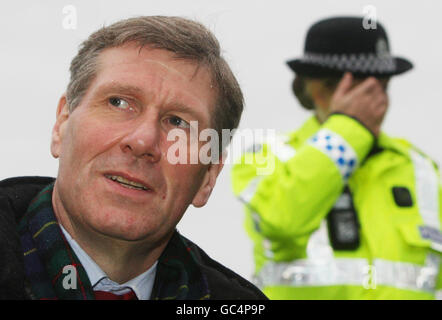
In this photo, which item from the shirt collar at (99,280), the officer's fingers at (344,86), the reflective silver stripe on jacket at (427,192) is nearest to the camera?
the shirt collar at (99,280)

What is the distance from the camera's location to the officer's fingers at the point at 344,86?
131 inches

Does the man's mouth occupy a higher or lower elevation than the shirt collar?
higher

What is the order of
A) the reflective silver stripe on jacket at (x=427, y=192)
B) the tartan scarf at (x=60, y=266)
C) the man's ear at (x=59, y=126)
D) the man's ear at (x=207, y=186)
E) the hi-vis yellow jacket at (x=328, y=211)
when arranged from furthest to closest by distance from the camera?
1. the reflective silver stripe on jacket at (x=427, y=192)
2. the hi-vis yellow jacket at (x=328, y=211)
3. the man's ear at (x=207, y=186)
4. the man's ear at (x=59, y=126)
5. the tartan scarf at (x=60, y=266)

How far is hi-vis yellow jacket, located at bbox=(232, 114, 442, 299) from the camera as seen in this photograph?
9.80 ft

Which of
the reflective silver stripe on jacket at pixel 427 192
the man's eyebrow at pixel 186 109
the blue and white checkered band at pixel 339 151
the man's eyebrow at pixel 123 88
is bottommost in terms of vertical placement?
the reflective silver stripe on jacket at pixel 427 192

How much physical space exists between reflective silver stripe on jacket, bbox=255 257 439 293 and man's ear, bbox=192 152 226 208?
0.76 m

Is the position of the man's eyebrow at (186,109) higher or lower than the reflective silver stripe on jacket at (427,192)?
higher

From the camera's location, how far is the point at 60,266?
2043 mm

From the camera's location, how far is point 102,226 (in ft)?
6.98

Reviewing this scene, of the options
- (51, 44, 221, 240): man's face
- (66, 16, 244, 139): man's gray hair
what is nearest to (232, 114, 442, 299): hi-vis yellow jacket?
(66, 16, 244, 139): man's gray hair

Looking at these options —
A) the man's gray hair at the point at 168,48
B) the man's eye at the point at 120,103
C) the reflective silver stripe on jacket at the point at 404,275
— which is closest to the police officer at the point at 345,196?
the reflective silver stripe on jacket at the point at 404,275

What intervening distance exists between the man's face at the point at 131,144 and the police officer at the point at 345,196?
0.74 metres

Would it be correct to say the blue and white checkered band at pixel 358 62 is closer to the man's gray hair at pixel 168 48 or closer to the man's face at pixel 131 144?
the man's gray hair at pixel 168 48

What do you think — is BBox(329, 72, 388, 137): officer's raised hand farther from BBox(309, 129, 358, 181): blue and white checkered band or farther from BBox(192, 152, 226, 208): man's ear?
BBox(192, 152, 226, 208): man's ear
